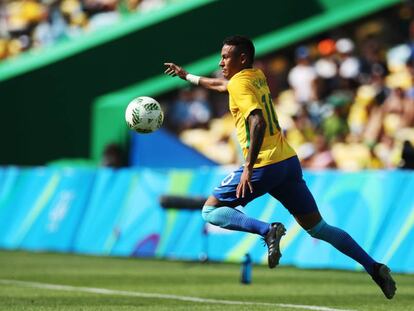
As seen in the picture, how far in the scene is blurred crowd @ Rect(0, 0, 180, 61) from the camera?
2681 cm

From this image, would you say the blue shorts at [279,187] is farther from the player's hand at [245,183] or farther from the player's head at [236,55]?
the player's head at [236,55]

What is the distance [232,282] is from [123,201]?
18.5 feet

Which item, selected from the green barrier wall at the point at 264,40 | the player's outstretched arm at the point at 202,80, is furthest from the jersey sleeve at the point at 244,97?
the green barrier wall at the point at 264,40

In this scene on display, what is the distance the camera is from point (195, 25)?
25750 millimetres

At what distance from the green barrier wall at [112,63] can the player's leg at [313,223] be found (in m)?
13.6

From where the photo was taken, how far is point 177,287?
43.2 ft

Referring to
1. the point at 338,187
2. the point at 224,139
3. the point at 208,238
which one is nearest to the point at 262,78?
the point at 338,187

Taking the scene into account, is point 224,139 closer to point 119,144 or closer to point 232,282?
point 119,144

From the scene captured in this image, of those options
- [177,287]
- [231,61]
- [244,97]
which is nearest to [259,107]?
[244,97]

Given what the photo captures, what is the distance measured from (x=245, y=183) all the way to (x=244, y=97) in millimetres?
699

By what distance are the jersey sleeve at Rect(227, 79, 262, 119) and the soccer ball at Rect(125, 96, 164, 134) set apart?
3.24 ft

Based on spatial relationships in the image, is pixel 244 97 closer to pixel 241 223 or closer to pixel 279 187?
pixel 279 187

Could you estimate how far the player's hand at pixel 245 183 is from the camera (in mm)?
9734

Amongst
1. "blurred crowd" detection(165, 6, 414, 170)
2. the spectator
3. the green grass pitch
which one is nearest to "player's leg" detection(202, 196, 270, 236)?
the green grass pitch
